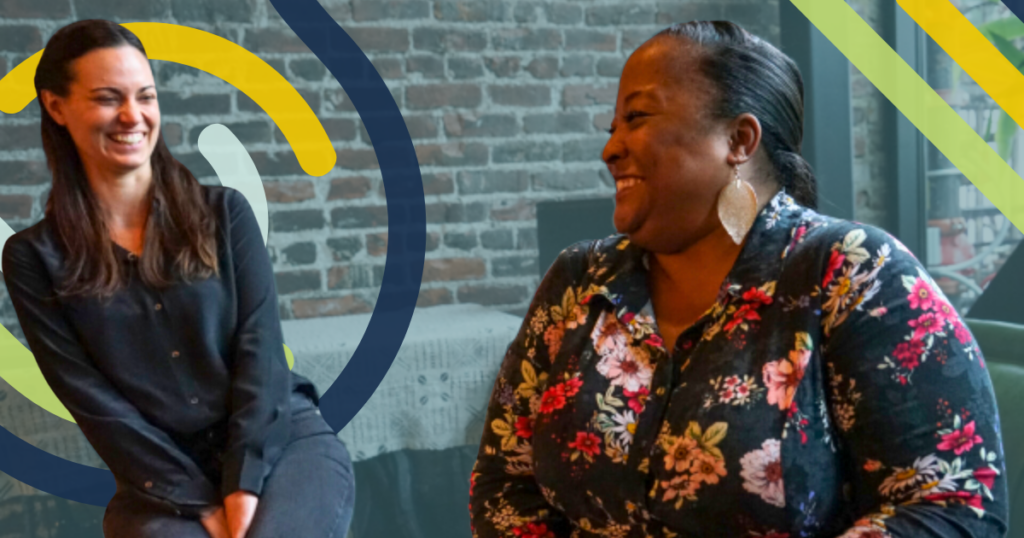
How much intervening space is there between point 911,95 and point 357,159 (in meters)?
1.80

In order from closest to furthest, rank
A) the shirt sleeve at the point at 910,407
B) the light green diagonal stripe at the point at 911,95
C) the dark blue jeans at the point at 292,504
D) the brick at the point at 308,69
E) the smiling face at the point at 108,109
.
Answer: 1. the shirt sleeve at the point at 910,407
2. the dark blue jeans at the point at 292,504
3. the smiling face at the point at 108,109
4. the brick at the point at 308,69
5. the light green diagonal stripe at the point at 911,95

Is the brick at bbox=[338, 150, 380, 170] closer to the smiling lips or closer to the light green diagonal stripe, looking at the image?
the smiling lips

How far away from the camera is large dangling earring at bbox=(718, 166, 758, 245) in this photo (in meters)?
0.96

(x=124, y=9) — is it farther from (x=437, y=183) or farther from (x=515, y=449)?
(x=515, y=449)

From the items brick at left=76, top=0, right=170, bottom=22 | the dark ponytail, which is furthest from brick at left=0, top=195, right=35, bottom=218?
the dark ponytail

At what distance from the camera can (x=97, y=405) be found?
4.82ft

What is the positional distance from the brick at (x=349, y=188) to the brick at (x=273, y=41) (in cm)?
36

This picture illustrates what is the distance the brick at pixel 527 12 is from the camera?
2.54m

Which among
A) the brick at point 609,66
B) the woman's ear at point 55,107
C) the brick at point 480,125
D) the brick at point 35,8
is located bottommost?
the brick at point 480,125

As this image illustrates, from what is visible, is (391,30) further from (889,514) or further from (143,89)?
(889,514)

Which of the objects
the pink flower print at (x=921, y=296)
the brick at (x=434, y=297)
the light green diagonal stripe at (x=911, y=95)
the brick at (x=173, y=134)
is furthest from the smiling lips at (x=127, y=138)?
the light green diagonal stripe at (x=911, y=95)

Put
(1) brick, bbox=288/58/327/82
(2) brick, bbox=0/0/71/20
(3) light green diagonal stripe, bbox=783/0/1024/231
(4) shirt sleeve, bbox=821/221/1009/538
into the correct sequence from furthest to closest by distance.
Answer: (3) light green diagonal stripe, bbox=783/0/1024/231
(1) brick, bbox=288/58/327/82
(2) brick, bbox=0/0/71/20
(4) shirt sleeve, bbox=821/221/1009/538

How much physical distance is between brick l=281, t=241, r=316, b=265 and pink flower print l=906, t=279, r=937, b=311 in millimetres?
1839

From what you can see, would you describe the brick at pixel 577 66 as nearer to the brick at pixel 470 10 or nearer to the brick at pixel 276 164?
the brick at pixel 470 10
